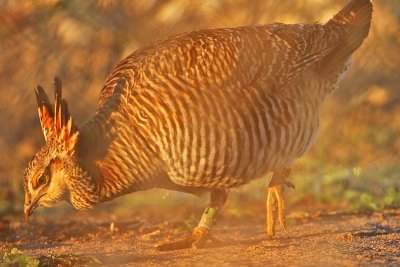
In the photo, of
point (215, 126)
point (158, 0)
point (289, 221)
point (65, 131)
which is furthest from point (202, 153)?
point (158, 0)

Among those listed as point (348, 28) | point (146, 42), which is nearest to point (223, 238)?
point (348, 28)

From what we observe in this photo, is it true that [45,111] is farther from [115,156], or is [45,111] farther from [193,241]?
[193,241]

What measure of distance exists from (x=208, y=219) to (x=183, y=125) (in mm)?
976

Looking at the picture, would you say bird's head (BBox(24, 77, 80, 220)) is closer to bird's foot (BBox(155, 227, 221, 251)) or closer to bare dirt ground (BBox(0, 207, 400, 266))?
bare dirt ground (BBox(0, 207, 400, 266))

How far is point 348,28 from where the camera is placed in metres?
6.07

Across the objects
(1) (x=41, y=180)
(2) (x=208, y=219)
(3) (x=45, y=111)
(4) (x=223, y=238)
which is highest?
(3) (x=45, y=111)

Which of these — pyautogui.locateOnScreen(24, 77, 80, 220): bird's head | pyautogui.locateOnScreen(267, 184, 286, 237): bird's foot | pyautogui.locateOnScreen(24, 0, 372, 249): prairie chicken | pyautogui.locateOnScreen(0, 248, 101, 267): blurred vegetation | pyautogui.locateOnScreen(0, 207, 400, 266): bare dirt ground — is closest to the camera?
pyautogui.locateOnScreen(0, 248, 101, 267): blurred vegetation

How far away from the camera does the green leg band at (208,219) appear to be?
5652mm

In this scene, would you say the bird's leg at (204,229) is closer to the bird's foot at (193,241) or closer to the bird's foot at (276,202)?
the bird's foot at (193,241)

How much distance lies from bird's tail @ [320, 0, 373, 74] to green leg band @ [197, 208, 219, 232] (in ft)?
4.09

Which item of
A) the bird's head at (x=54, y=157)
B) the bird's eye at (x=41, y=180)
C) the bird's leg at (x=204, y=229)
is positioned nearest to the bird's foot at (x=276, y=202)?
the bird's leg at (x=204, y=229)

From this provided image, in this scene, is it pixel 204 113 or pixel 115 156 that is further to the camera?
pixel 115 156

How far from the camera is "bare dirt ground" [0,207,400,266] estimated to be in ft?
16.1

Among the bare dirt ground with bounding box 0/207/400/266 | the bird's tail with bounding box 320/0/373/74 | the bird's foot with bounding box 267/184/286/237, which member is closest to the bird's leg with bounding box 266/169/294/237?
the bird's foot with bounding box 267/184/286/237
